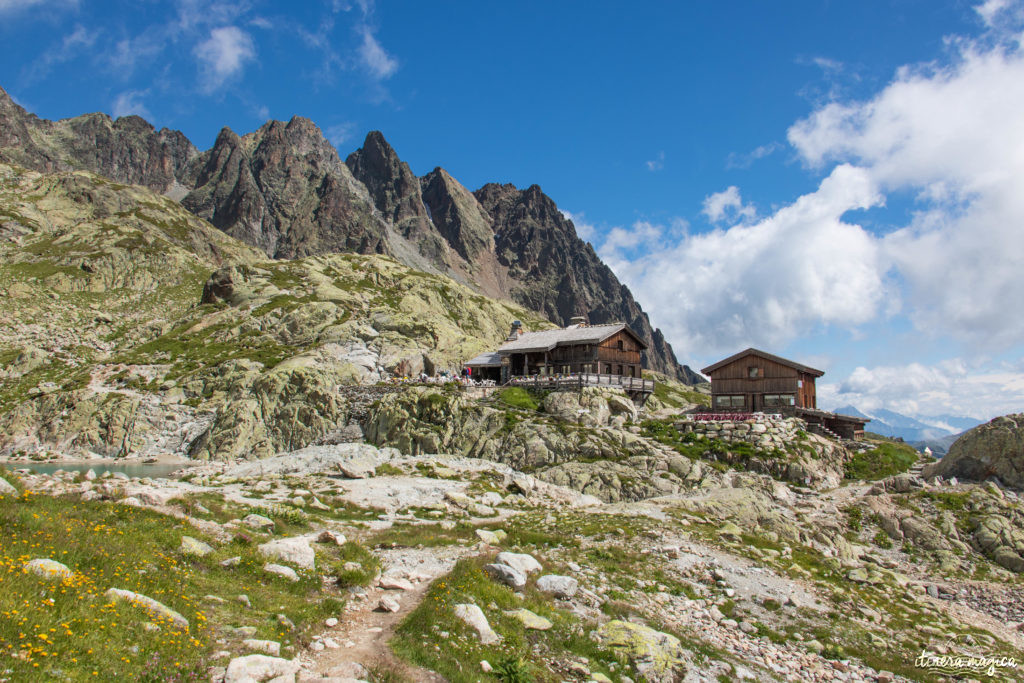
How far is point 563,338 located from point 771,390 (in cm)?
2401

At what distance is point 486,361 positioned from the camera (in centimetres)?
7150

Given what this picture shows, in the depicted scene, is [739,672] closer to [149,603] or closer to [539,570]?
[539,570]

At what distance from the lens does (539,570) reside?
16.8 metres

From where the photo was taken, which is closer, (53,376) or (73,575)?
(73,575)

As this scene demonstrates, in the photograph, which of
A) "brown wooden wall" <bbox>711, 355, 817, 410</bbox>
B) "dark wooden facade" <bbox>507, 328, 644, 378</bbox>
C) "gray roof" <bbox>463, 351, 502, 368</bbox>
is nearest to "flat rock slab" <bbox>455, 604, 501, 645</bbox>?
"brown wooden wall" <bbox>711, 355, 817, 410</bbox>

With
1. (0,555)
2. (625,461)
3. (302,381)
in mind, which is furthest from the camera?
(302,381)

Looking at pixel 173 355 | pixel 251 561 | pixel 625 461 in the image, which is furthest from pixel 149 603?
pixel 173 355

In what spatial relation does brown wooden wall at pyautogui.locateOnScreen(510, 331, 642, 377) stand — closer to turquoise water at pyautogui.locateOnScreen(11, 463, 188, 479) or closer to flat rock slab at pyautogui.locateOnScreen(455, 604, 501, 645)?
turquoise water at pyautogui.locateOnScreen(11, 463, 188, 479)

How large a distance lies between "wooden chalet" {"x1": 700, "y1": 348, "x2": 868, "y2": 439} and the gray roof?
28.6 m

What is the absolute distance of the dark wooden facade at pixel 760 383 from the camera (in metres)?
47.5

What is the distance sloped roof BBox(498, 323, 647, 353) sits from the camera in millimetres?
60597

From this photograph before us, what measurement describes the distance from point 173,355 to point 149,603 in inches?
2799

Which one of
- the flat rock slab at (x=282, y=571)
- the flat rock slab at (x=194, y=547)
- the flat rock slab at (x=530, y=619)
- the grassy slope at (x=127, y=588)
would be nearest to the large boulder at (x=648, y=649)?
the flat rock slab at (x=530, y=619)

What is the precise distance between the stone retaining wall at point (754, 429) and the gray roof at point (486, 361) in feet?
102
